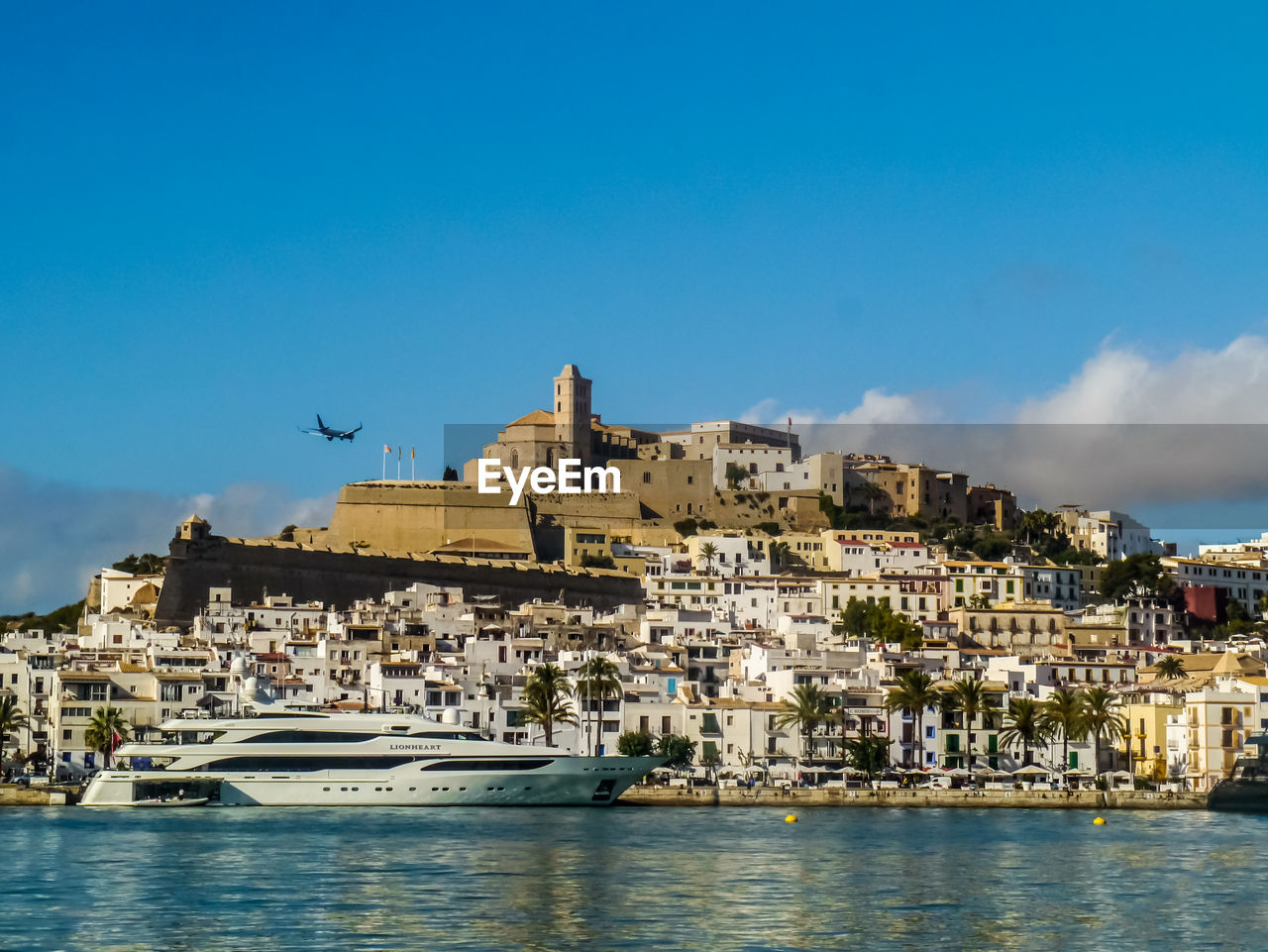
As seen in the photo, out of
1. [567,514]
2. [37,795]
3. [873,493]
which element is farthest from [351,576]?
Result: [37,795]

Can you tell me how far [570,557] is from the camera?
98.4 m

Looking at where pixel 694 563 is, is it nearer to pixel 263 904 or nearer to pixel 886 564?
pixel 886 564

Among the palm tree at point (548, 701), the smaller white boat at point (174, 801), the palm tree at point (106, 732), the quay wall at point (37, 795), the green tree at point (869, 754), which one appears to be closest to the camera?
the smaller white boat at point (174, 801)

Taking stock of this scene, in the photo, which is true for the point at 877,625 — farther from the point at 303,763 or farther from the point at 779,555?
the point at 303,763

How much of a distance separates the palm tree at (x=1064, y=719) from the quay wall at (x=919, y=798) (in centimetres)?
347

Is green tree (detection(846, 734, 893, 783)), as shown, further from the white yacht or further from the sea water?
the white yacht

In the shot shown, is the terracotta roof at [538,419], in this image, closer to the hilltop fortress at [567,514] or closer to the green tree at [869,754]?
the hilltop fortress at [567,514]

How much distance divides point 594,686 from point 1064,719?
43.2ft

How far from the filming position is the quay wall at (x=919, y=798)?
190 ft

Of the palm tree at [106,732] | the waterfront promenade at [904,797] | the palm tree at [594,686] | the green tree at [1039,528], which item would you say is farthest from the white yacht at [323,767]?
the green tree at [1039,528]

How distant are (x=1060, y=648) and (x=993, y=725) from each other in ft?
54.7

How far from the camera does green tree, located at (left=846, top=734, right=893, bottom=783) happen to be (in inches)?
2382

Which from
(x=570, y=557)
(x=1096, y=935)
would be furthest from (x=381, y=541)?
(x=1096, y=935)

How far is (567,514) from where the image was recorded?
10475 centimetres
